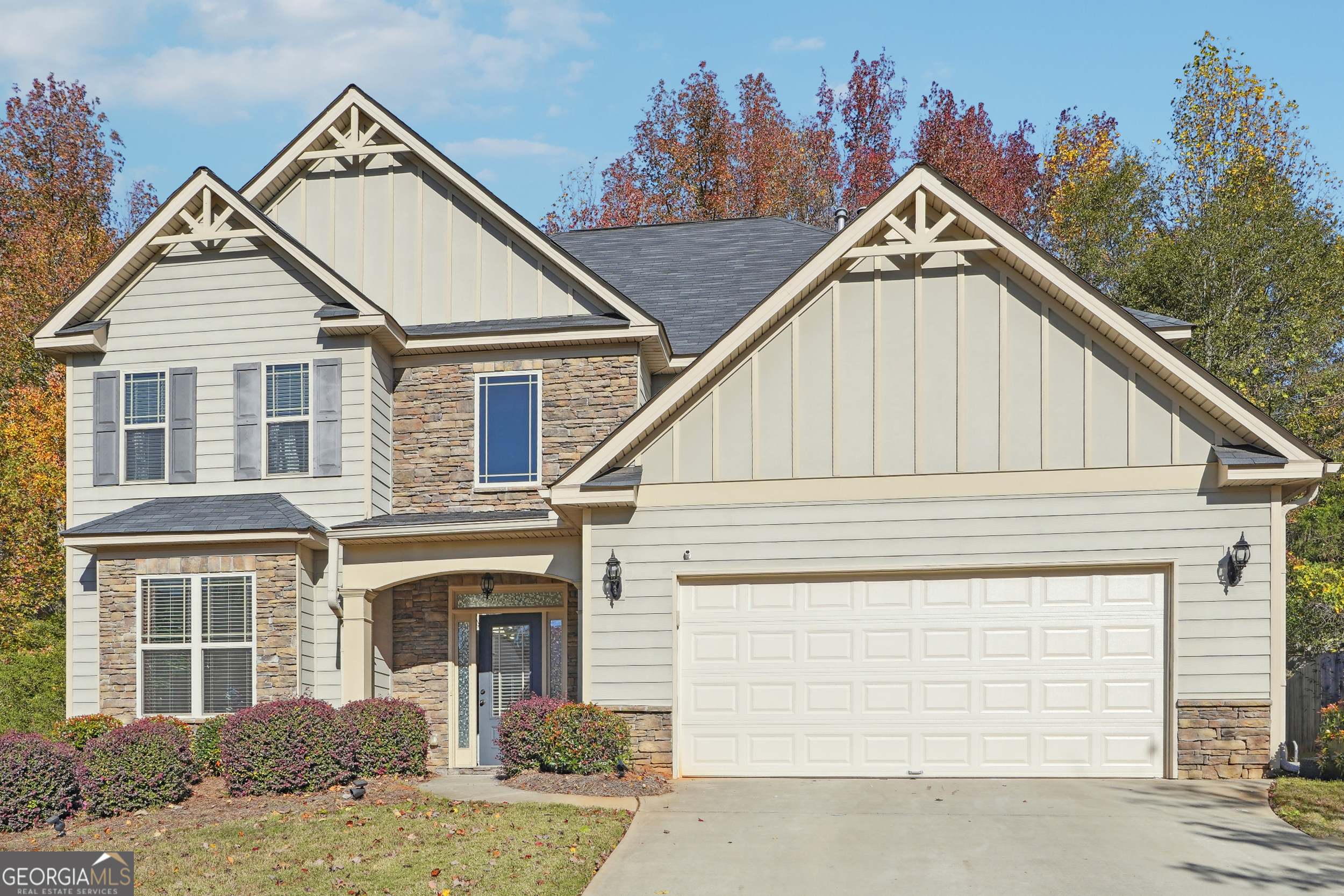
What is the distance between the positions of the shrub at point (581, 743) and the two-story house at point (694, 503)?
0.54 m

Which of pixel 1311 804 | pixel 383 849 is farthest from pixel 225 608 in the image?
pixel 1311 804

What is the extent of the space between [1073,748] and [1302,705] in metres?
6.06

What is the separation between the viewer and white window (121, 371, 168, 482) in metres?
15.0

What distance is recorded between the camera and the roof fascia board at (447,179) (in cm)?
1498

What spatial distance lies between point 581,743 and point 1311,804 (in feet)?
22.5

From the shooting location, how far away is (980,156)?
31188mm

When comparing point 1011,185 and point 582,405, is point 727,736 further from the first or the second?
point 1011,185

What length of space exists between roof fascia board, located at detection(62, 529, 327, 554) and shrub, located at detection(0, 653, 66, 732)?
3.50 m

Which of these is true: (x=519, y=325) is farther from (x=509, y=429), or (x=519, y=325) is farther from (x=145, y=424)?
(x=145, y=424)

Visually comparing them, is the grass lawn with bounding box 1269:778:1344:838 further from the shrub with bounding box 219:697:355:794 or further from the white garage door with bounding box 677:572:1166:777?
the shrub with bounding box 219:697:355:794

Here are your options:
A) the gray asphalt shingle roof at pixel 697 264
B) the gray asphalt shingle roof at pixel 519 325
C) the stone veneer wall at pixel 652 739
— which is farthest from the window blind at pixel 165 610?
the gray asphalt shingle roof at pixel 697 264

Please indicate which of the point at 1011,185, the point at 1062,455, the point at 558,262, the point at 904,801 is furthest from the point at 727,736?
the point at 1011,185

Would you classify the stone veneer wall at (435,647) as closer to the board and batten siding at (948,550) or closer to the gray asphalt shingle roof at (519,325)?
the board and batten siding at (948,550)

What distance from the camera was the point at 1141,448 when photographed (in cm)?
1172
